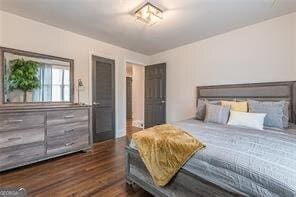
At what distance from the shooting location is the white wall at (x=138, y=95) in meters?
5.98

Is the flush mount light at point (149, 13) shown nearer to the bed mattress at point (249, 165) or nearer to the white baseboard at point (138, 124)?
the bed mattress at point (249, 165)

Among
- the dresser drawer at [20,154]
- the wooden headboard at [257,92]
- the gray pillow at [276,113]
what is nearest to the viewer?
the dresser drawer at [20,154]

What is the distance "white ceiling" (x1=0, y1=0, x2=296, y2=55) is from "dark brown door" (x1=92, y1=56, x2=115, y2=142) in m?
0.69

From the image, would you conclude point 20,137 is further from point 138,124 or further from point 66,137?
point 138,124

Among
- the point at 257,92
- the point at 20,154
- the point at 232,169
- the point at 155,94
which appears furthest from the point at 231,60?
the point at 20,154

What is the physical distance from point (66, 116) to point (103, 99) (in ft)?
4.03

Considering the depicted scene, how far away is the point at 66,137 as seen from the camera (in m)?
3.12

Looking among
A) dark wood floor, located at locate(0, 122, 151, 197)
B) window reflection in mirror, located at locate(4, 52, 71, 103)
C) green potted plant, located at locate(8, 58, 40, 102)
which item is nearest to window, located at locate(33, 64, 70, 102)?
window reflection in mirror, located at locate(4, 52, 71, 103)

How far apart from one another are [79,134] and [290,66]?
12.4 ft

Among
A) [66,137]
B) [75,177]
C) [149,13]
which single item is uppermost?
[149,13]

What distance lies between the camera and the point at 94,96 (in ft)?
13.4

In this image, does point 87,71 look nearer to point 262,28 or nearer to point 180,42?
point 180,42

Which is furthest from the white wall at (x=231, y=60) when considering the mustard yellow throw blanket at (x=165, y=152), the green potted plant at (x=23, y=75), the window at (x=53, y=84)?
the green potted plant at (x=23, y=75)

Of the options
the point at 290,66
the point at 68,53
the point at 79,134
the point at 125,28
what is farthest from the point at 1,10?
the point at 290,66
